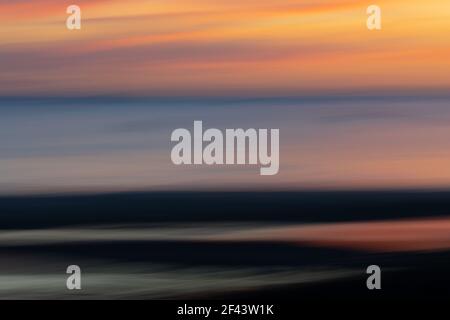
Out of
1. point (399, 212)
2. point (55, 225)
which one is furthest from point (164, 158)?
point (399, 212)

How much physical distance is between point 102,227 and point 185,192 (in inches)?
25.1

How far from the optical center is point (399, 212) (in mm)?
10000

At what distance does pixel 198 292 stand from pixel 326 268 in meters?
0.91

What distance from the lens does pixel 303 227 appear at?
986 cm

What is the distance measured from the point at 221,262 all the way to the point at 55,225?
1200 millimetres

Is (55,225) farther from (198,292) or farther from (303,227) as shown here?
(303,227)

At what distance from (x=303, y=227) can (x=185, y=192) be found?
86 centimetres

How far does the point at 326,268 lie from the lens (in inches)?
387

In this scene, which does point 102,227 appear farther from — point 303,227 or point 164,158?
point 303,227
